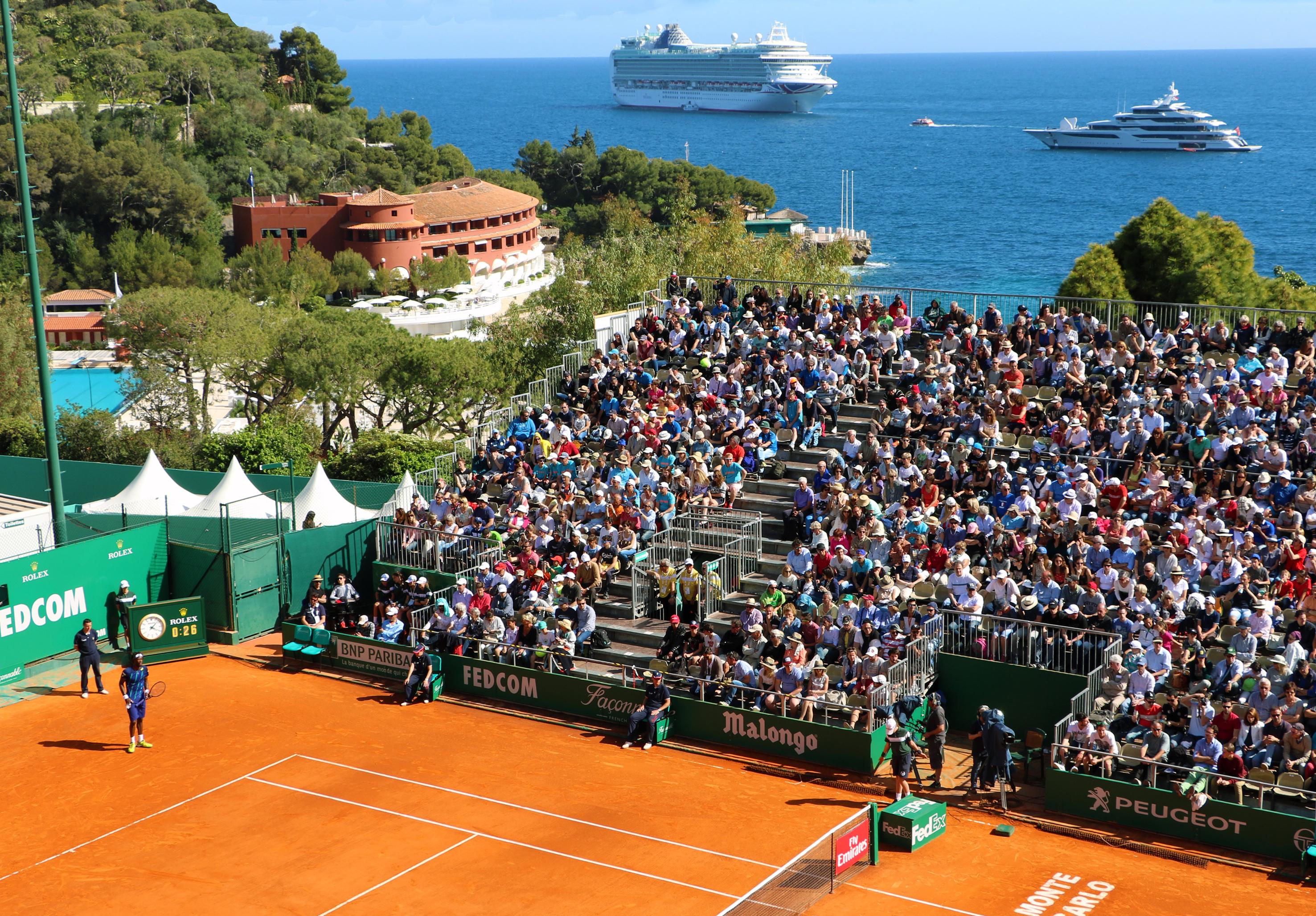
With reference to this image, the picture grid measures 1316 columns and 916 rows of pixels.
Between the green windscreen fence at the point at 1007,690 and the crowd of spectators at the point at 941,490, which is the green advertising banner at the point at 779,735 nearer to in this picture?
the crowd of spectators at the point at 941,490

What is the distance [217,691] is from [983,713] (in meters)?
14.6

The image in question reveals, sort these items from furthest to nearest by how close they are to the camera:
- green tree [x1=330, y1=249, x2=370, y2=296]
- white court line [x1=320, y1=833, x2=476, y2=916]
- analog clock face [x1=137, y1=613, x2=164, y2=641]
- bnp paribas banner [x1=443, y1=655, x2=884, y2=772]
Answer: green tree [x1=330, y1=249, x2=370, y2=296]
analog clock face [x1=137, y1=613, x2=164, y2=641]
bnp paribas banner [x1=443, y1=655, x2=884, y2=772]
white court line [x1=320, y1=833, x2=476, y2=916]

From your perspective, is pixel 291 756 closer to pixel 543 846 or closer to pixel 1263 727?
pixel 543 846

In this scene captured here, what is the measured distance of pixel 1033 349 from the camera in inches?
1159

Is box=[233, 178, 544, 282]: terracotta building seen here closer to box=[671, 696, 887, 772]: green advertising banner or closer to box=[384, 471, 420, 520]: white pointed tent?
box=[384, 471, 420, 520]: white pointed tent

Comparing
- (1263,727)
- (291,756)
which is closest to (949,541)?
(1263,727)

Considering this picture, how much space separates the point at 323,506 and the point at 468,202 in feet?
312

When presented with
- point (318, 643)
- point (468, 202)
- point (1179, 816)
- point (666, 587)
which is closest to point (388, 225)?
point (468, 202)

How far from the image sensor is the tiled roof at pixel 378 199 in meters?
115

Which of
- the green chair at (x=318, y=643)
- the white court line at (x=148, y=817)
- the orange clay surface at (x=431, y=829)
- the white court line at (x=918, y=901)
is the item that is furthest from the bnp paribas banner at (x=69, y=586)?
the white court line at (x=918, y=901)

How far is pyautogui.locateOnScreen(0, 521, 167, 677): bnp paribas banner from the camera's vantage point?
26984mm

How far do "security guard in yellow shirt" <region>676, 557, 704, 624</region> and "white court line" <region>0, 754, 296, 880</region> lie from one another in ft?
24.8

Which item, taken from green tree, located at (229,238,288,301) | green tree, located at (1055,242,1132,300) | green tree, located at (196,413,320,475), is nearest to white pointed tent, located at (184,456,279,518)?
green tree, located at (196,413,320,475)

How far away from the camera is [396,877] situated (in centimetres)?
1859
